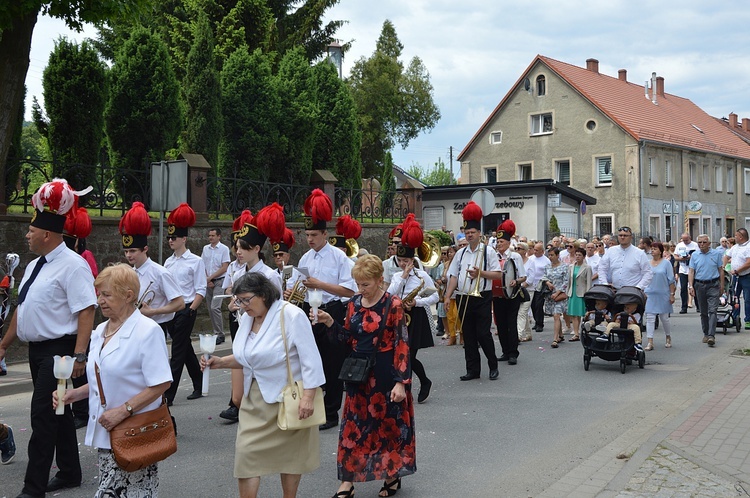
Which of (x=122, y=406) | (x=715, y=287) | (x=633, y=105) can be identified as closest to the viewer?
(x=122, y=406)

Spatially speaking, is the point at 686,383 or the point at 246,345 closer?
the point at 246,345

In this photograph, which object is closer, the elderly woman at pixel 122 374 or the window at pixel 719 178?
the elderly woman at pixel 122 374

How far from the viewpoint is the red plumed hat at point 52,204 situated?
5.43 m

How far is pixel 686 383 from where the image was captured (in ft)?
33.1

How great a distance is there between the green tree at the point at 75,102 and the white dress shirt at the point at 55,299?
387 inches

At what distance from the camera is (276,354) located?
456 cm

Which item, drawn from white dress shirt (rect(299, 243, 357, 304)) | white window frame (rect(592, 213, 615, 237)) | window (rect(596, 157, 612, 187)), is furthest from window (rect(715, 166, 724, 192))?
white dress shirt (rect(299, 243, 357, 304))

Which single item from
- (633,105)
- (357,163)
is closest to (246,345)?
(357,163)

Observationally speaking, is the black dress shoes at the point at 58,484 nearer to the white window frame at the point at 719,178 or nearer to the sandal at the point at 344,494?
the sandal at the point at 344,494

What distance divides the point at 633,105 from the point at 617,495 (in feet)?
160

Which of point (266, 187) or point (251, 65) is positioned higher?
point (251, 65)

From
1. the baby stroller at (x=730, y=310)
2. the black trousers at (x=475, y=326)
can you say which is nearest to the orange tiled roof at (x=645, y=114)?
the baby stroller at (x=730, y=310)

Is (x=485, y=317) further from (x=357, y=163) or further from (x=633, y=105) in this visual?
(x=633, y=105)

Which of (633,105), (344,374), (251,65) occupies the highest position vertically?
(633,105)
